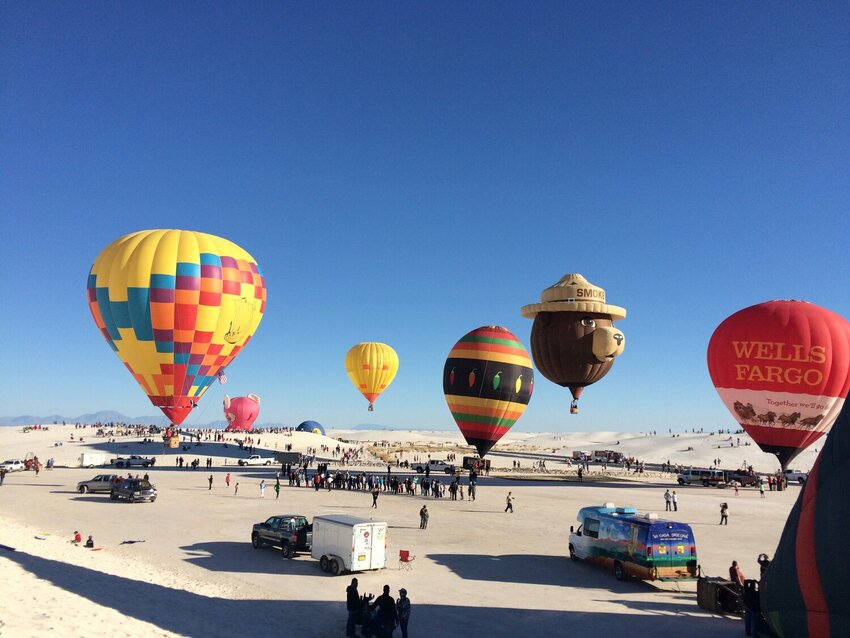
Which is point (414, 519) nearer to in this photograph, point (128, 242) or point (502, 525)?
point (502, 525)

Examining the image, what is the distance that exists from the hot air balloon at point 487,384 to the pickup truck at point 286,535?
26952 mm

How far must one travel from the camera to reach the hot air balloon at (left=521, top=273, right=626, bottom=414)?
40.7 m

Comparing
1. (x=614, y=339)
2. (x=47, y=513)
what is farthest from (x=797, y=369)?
(x=47, y=513)

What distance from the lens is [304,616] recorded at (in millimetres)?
14312

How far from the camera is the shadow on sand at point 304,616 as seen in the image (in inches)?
520

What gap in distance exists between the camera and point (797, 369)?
35531mm

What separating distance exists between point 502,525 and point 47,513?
20.1 m

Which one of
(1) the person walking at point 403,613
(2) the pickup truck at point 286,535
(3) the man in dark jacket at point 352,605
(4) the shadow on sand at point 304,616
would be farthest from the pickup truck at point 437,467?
(1) the person walking at point 403,613

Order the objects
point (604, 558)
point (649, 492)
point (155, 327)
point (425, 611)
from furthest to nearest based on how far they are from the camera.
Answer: point (649, 492)
point (155, 327)
point (604, 558)
point (425, 611)

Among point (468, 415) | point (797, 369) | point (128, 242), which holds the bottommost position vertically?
point (468, 415)

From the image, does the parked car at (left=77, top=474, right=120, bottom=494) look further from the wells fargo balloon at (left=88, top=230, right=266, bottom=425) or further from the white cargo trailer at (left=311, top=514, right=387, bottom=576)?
the white cargo trailer at (left=311, top=514, right=387, bottom=576)

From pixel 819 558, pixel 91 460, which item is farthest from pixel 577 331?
pixel 91 460

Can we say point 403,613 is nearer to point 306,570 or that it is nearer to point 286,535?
point 306,570

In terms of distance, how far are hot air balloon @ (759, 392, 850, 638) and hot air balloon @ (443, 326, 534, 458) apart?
35.2 metres
